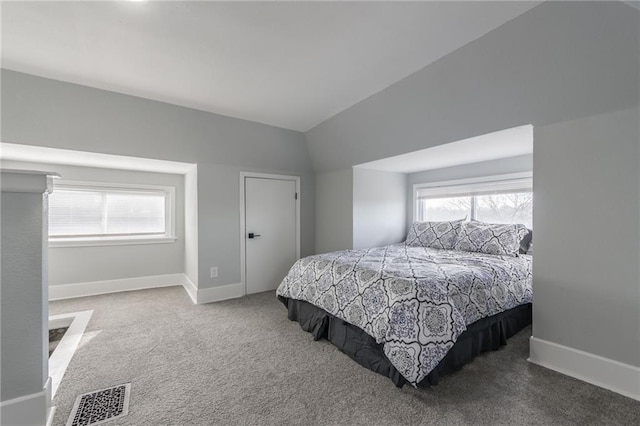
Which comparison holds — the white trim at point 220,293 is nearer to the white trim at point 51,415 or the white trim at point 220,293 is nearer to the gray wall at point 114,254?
the gray wall at point 114,254

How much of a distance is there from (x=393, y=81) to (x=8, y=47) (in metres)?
2.94

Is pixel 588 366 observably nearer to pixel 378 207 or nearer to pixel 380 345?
pixel 380 345

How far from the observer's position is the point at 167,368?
80.9 inches

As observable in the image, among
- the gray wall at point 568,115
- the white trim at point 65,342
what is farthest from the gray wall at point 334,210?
the white trim at point 65,342

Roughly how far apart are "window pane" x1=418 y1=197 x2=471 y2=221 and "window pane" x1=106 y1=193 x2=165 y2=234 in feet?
14.4

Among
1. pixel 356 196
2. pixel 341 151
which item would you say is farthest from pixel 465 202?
pixel 341 151

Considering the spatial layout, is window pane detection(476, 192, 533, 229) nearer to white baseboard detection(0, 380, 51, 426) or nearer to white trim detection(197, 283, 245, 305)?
white trim detection(197, 283, 245, 305)

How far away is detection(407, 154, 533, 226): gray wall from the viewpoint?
3.25m

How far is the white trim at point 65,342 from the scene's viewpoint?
1970mm

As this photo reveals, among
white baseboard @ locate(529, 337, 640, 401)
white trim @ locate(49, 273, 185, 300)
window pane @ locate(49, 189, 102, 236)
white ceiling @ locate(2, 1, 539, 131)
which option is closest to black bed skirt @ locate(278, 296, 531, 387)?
white baseboard @ locate(529, 337, 640, 401)

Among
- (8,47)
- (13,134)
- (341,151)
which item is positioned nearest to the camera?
(8,47)

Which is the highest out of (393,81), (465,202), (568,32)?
(393,81)

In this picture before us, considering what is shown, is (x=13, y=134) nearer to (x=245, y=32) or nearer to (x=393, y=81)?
(x=245, y=32)

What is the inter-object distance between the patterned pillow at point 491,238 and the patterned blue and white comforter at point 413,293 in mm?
119
